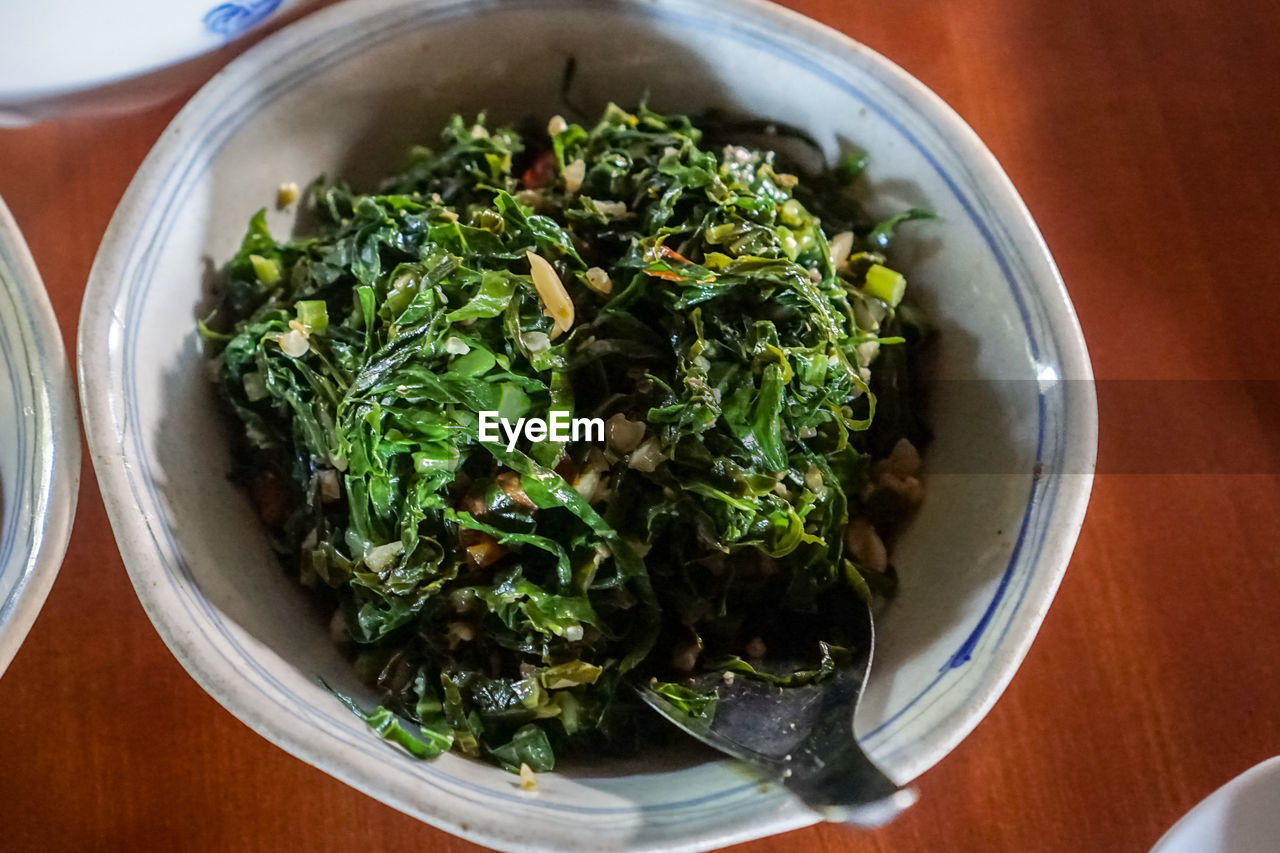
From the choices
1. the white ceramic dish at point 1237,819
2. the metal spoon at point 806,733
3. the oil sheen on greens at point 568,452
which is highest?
the oil sheen on greens at point 568,452

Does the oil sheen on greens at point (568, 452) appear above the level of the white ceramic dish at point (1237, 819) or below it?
above

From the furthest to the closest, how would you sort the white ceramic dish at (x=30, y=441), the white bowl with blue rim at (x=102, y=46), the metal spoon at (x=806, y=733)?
1. the white bowl with blue rim at (x=102, y=46)
2. the white ceramic dish at (x=30, y=441)
3. the metal spoon at (x=806, y=733)

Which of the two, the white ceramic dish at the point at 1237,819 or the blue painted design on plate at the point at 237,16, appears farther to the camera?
the blue painted design on plate at the point at 237,16

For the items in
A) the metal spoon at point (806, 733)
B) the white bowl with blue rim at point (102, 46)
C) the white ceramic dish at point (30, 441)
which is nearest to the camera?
the metal spoon at point (806, 733)

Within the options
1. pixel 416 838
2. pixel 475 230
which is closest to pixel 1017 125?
pixel 475 230

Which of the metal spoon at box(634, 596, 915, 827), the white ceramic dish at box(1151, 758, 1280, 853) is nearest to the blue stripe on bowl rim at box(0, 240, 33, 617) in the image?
the metal spoon at box(634, 596, 915, 827)

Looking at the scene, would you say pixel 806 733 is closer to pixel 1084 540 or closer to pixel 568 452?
pixel 568 452

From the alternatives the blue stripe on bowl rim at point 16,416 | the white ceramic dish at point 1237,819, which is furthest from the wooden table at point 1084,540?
the blue stripe on bowl rim at point 16,416

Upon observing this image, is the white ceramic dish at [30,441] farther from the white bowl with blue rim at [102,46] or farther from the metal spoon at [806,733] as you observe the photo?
the metal spoon at [806,733]

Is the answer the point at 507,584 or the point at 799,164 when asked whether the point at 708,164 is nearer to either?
the point at 799,164
